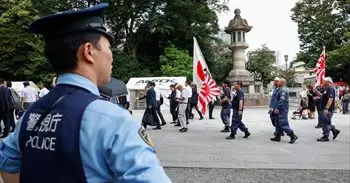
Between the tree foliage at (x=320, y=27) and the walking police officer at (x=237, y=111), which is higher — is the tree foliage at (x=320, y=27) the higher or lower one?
the higher one

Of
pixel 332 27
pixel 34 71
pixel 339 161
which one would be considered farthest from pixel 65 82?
pixel 332 27

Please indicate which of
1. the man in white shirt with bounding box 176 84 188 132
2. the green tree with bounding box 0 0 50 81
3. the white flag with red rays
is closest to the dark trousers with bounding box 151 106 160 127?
the man in white shirt with bounding box 176 84 188 132

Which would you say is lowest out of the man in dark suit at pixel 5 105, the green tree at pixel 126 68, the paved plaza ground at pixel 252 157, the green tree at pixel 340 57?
the paved plaza ground at pixel 252 157

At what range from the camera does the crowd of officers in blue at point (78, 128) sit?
1.28m

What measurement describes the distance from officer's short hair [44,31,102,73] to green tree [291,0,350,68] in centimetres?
4034

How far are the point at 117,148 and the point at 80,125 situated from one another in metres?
0.15

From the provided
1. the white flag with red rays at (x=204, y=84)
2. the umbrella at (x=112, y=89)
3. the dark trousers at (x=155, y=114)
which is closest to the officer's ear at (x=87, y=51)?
the umbrella at (x=112, y=89)

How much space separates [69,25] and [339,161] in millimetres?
7576

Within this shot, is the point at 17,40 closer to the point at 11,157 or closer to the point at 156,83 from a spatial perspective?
the point at 156,83

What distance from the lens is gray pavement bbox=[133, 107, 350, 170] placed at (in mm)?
7688

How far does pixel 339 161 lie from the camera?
7965 millimetres

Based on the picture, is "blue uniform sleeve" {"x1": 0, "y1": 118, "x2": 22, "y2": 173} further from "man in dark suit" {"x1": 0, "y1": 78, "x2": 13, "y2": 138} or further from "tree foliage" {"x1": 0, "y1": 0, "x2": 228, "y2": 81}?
"tree foliage" {"x1": 0, "y1": 0, "x2": 228, "y2": 81}

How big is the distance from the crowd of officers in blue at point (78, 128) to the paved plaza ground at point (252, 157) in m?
5.17

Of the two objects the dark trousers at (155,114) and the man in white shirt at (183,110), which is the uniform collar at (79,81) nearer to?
the man in white shirt at (183,110)
